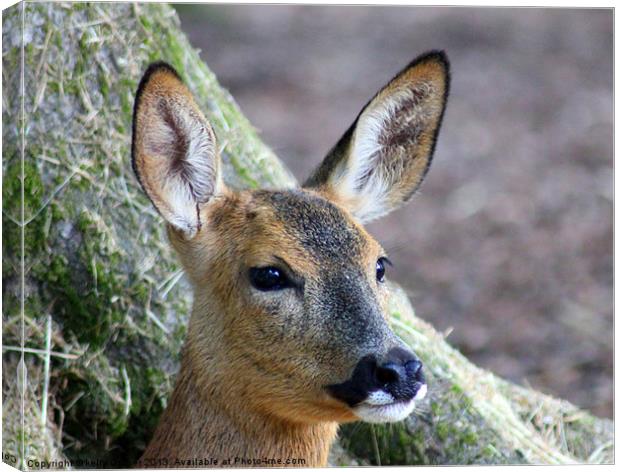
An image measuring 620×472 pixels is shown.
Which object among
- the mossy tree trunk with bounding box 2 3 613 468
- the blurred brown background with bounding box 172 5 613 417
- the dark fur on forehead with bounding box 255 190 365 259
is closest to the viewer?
the dark fur on forehead with bounding box 255 190 365 259

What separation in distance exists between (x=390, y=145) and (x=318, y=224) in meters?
0.76

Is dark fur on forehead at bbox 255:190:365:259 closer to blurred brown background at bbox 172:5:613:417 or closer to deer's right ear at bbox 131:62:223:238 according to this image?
deer's right ear at bbox 131:62:223:238

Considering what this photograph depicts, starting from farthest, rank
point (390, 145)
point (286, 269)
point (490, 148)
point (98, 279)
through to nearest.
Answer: point (490, 148) → point (98, 279) → point (390, 145) → point (286, 269)

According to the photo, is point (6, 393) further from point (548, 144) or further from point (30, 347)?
point (548, 144)

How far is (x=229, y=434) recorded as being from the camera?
18.3 ft

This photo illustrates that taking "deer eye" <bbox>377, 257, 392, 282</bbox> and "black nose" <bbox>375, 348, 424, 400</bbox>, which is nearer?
"black nose" <bbox>375, 348, 424, 400</bbox>

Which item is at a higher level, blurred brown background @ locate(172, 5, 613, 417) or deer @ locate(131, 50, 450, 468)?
deer @ locate(131, 50, 450, 468)

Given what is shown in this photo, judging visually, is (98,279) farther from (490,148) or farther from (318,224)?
(490,148)

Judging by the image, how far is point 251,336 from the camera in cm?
540

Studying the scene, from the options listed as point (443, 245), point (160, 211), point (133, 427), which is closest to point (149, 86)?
point (160, 211)

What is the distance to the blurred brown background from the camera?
1020cm

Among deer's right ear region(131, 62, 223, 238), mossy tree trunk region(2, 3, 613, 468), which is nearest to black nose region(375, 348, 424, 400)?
deer's right ear region(131, 62, 223, 238)

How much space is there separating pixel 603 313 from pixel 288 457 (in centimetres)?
534

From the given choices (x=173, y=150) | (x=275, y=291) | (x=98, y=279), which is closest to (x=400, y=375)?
(x=275, y=291)
